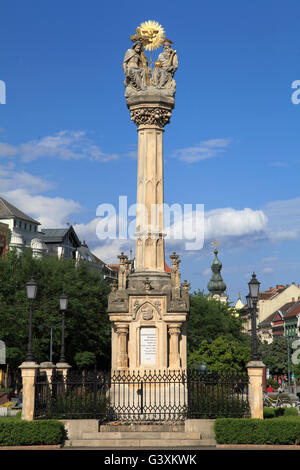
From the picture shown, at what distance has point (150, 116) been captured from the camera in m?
27.3

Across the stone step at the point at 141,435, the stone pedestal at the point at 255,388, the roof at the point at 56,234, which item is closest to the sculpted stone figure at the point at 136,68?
the stone pedestal at the point at 255,388

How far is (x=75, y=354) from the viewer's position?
47.5 meters

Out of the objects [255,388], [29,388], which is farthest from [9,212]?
[255,388]

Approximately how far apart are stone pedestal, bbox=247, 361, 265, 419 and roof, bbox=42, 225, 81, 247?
65115 mm

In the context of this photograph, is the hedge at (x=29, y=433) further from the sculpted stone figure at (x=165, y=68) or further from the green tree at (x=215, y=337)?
the green tree at (x=215, y=337)

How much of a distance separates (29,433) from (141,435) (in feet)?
11.4

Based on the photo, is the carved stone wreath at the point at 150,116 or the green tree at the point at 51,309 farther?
the green tree at the point at 51,309

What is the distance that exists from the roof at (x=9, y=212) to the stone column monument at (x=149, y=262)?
48.5m

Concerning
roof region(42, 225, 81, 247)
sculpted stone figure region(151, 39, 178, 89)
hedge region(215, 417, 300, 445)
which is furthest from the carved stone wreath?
roof region(42, 225, 81, 247)

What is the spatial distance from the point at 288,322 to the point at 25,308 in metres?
82.7

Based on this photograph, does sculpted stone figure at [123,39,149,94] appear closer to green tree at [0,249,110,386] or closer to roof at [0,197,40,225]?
green tree at [0,249,110,386]

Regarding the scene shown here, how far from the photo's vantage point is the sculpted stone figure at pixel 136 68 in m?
27.8
